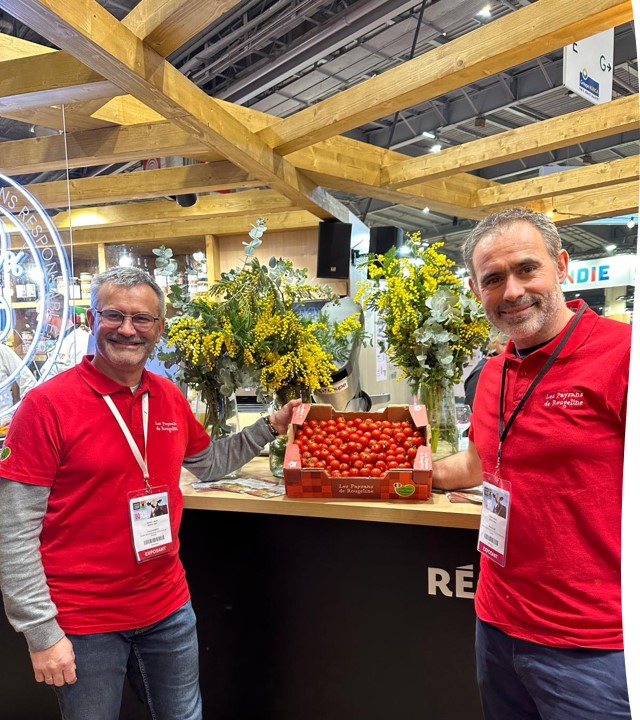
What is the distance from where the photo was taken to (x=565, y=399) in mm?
1166

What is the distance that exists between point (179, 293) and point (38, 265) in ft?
2.01

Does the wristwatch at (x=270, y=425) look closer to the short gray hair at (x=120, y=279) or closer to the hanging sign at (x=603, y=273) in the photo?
the short gray hair at (x=120, y=279)

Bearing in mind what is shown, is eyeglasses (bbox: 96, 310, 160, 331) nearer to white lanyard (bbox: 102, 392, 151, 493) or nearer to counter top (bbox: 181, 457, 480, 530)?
white lanyard (bbox: 102, 392, 151, 493)

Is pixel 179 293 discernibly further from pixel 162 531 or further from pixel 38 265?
pixel 162 531

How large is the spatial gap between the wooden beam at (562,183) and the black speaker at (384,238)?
26.0 inches

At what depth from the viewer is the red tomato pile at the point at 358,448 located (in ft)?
5.41

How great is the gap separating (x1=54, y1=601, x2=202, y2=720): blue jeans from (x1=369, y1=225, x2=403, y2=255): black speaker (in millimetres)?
3520

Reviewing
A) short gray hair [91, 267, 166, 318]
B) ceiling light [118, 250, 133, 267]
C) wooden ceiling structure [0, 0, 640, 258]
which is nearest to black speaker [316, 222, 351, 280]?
wooden ceiling structure [0, 0, 640, 258]

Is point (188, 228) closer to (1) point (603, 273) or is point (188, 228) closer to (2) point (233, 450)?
(2) point (233, 450)

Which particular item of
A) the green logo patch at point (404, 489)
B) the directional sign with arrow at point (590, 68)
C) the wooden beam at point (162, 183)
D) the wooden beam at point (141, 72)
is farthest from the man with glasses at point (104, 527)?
the directional sign with arrow at point (590, 68)

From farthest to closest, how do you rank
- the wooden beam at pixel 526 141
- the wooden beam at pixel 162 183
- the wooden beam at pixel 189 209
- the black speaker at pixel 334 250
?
the wooden beam at pixel 189 209 < the black speaker at pixel 334 250 < the wooden beam at pixel 162 183 < the wooden beam at pixel 526 141

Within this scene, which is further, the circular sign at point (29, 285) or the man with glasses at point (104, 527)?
the circular sign at point (29, 285)

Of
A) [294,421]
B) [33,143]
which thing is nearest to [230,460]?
[294,421]

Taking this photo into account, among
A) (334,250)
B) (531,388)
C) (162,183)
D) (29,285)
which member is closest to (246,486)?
(531,388)
